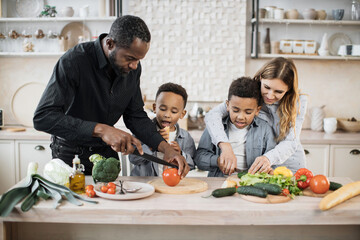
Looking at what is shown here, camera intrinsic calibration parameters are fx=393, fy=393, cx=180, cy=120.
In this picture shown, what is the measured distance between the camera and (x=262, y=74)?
2342 millimetres

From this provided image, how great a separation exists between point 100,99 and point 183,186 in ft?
2.15

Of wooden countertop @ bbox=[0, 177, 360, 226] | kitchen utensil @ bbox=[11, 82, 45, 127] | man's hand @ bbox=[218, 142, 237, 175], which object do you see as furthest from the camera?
kitchen utensil @ bbox=[11, 82, 45, 127]

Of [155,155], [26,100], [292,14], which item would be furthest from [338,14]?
[26,100]

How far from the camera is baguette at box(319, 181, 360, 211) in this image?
1.55 m

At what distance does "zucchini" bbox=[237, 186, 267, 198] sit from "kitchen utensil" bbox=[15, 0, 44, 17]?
3284 mm

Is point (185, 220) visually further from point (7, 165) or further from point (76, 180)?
point (7, 165)

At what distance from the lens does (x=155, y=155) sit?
7.66 ft

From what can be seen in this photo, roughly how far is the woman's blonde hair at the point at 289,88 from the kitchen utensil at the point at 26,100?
99.9 inches

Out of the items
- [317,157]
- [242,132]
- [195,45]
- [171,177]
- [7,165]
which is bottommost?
[7,165]

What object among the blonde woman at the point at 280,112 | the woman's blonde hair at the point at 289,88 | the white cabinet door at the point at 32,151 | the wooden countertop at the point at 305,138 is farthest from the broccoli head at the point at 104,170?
the white cabinet door at the point at 32,151

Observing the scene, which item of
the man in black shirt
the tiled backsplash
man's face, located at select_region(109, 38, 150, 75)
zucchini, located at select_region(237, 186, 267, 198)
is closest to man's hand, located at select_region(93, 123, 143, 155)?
the man in black shirt

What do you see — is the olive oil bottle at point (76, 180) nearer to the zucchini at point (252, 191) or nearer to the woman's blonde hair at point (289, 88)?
the zucchini at point (252, 191)

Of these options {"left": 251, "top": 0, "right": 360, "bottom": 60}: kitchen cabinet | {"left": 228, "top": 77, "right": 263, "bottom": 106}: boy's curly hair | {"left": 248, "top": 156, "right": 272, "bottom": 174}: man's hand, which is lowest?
{"left": 248, "top": 156, "right": 272, "bottom": 174}: man's hand

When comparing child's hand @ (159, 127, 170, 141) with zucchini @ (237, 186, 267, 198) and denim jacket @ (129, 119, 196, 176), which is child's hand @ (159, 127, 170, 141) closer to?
denim jacket @ (129, 119, 196, 176)
